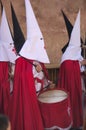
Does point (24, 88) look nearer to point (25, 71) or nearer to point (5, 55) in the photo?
point (25, 71)

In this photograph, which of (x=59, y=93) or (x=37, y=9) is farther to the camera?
(x=37, y=9)

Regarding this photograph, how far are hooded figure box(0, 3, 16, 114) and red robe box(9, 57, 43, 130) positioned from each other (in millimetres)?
175

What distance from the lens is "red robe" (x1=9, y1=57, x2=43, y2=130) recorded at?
349cm

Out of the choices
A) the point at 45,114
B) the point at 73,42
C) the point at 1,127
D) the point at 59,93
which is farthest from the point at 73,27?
the point at 1,127

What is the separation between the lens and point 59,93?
12.1ft

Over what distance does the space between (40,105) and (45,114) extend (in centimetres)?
10

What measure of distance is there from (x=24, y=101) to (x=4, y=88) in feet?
0.97

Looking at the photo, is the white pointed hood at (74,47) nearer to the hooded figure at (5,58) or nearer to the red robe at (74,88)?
the red robe at (74,88)

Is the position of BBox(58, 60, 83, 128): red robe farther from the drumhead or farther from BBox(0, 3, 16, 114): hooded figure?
BBox(0, 3, 16, 114): hooded figure

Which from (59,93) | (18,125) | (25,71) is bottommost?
(18,125)

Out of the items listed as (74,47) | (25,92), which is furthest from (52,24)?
(25,92)

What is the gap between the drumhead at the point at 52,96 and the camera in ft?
11.9

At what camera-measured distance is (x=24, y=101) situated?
349 centimetres

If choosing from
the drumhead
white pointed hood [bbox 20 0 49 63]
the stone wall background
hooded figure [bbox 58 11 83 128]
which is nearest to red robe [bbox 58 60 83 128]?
hooded figure [bbox 58 11 83 128]
